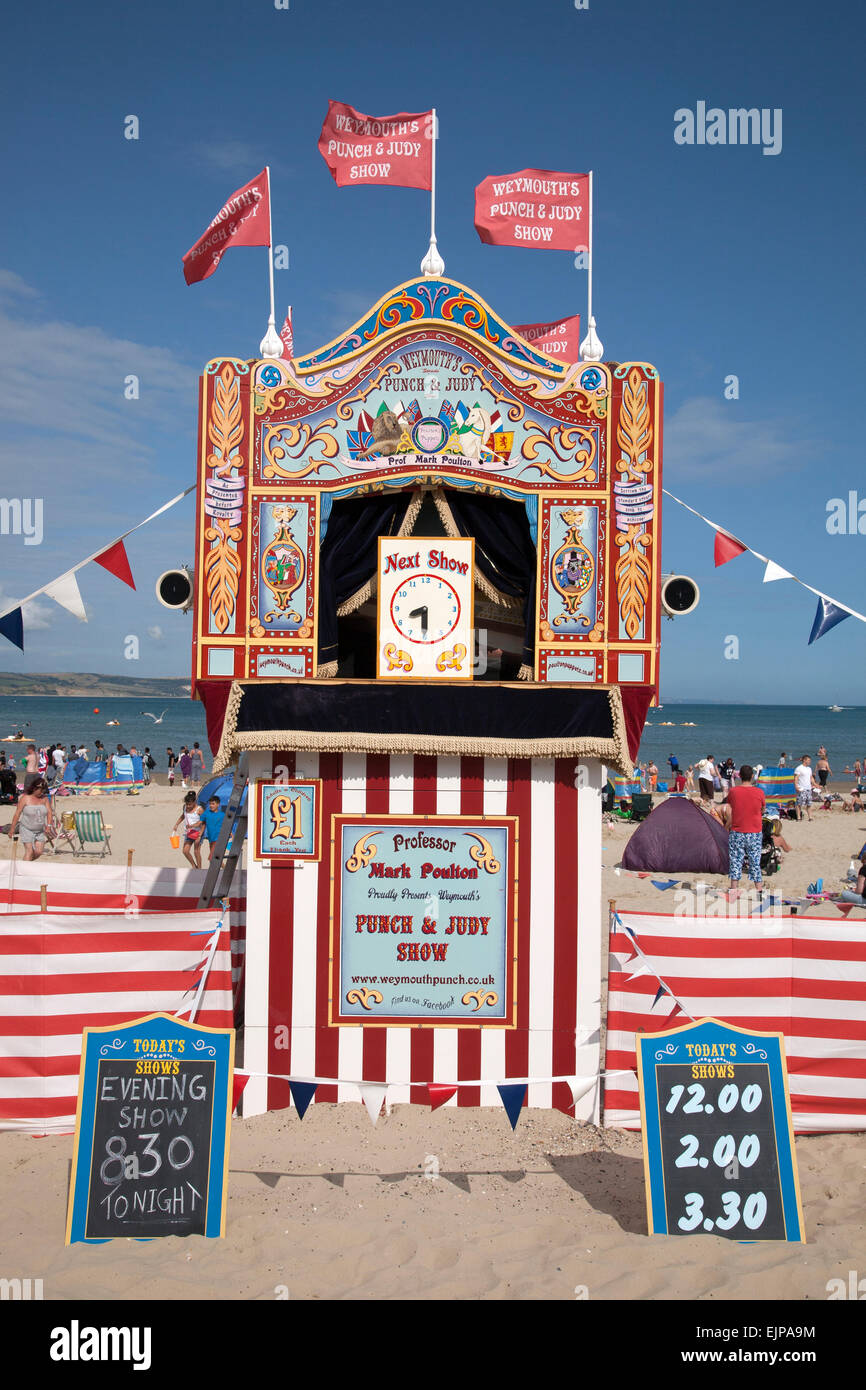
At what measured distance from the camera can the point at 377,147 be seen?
777cm

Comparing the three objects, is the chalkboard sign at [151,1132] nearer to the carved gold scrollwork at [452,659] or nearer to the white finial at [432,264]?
the carved gold scrollwork at [452,659]

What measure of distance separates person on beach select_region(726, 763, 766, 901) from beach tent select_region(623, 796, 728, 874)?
2.85ft

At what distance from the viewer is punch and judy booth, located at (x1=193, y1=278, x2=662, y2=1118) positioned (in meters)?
6.71

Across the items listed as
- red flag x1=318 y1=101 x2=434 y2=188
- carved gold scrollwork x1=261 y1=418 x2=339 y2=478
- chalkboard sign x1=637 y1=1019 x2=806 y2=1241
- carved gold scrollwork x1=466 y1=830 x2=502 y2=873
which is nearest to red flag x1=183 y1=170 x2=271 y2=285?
red flag x1=318 y1=101 x2=434 y2=188

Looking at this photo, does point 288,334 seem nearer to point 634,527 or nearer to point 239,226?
point 239,226

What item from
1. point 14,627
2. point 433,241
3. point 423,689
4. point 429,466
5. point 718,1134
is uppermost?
point 433,241

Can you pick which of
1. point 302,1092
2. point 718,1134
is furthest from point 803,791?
point 302,1092

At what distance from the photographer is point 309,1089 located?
589 cm

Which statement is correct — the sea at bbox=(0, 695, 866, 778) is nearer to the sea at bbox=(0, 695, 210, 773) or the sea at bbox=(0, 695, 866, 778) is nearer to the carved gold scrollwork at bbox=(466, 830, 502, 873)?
the sea at bbox=(0, 695, 210, 773)

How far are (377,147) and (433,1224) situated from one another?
800 cm

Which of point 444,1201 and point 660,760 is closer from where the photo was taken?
point 444,1201
